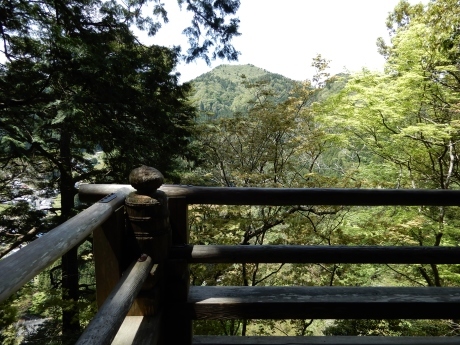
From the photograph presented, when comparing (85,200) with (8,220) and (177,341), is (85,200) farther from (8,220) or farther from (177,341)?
(8,220)

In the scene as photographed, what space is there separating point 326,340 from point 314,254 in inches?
22.8

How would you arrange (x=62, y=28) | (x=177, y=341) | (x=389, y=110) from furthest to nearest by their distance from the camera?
(x=389, y=110), (x=62, y=28), (x=177, y=341)

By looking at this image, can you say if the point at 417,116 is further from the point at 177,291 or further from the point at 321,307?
the point at 177,291

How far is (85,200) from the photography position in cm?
160

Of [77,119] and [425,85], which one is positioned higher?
[425,85]

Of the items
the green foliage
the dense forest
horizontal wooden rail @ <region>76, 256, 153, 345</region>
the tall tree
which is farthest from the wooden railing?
the green foliage

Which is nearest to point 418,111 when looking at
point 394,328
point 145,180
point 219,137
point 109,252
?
point 219,137

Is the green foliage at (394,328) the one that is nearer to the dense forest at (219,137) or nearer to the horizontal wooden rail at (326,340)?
the dense forest at (219,137)

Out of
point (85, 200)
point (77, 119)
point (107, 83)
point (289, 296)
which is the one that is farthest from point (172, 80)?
point (289, 296)

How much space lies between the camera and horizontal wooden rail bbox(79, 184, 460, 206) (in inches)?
63.5

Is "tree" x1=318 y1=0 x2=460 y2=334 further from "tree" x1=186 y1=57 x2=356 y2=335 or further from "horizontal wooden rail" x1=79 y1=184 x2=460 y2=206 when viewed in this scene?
"horizontal wooden rail" x1=79 y1=184 x2=460 y2=206

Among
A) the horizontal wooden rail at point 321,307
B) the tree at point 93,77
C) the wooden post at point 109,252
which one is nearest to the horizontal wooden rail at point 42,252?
the wooden post at point 109,252

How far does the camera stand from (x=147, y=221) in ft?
4.51

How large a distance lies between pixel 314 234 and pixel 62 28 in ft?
21.5
